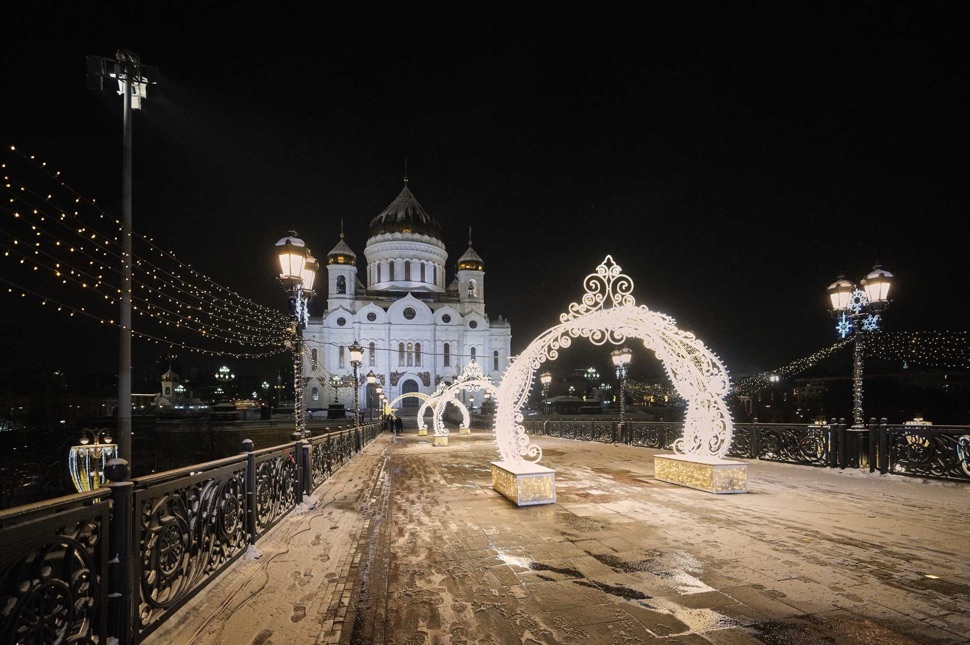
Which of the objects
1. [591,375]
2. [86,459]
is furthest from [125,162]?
[591,375]

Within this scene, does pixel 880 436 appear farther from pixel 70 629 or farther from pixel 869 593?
pixel 70 629

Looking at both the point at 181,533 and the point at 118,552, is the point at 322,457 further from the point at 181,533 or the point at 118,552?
the point at 118,552

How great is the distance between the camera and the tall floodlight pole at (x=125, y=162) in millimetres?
7957

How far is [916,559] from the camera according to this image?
4.79 m

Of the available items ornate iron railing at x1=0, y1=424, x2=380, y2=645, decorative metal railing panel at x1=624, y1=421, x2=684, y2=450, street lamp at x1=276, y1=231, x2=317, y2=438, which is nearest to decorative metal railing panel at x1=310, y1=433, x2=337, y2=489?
street lamp at x1=276, y1=231, x2=317, y2=438

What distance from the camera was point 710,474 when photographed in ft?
27.6

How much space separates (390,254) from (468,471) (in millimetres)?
50802

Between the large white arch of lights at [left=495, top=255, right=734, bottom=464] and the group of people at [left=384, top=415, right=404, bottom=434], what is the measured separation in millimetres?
21728

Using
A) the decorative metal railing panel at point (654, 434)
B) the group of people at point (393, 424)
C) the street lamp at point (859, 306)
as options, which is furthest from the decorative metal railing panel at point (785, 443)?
the group of people at point (393, 424)

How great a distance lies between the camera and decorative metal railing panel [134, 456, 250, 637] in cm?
344

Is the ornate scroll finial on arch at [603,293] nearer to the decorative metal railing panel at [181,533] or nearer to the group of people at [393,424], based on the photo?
the decorative metal railing panel at [181,533]

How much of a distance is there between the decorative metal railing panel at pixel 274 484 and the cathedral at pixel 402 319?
41.5 m

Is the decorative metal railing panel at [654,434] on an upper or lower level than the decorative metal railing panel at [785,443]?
lower

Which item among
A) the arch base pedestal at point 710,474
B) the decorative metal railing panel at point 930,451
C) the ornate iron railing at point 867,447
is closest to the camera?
the arch base pedestal at point 710,474
